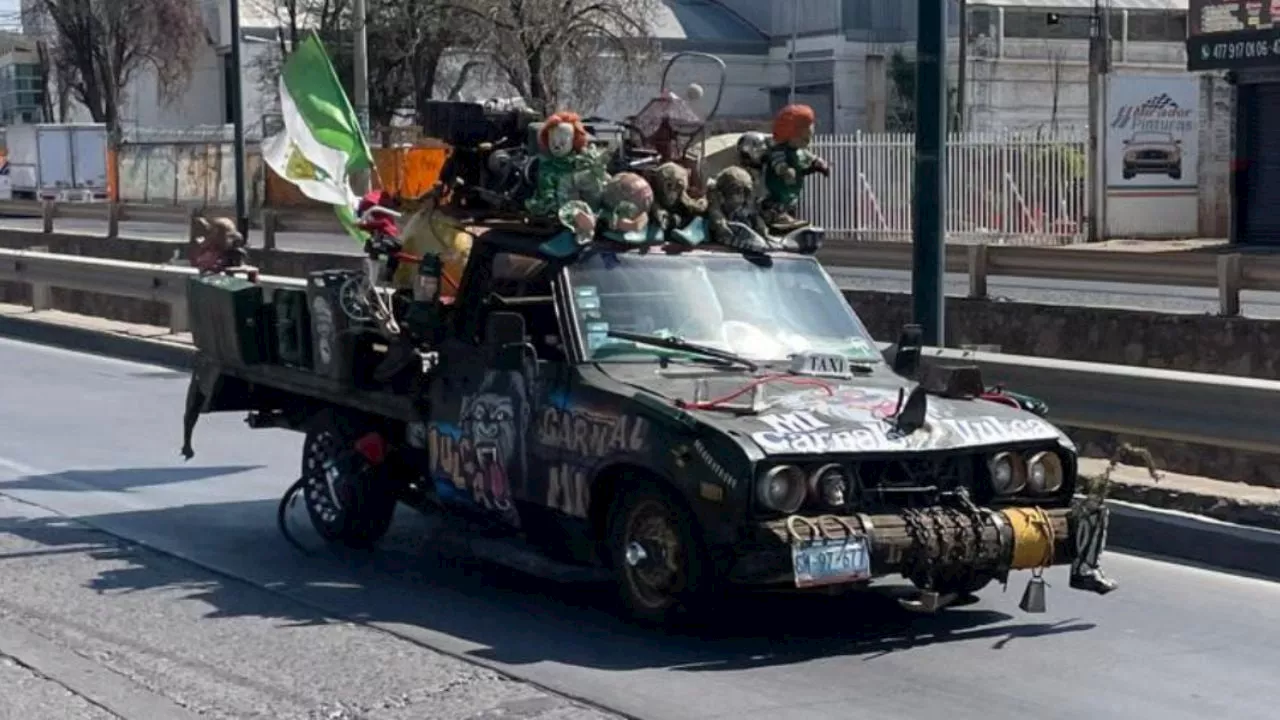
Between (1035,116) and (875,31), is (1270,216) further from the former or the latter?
(875,31)

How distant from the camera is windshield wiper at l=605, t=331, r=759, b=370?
8812 millimetres

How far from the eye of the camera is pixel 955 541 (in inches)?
313

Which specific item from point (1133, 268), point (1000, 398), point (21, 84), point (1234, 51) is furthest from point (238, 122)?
point (21, 84)

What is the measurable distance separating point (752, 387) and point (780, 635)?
100 cm

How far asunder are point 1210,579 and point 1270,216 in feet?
96.9

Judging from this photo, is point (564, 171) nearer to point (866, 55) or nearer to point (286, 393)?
point (286, 393)

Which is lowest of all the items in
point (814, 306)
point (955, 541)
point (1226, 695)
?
point (1226, 695)

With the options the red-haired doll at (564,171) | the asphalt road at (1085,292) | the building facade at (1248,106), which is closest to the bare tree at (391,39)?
the building facade at (1248,106)

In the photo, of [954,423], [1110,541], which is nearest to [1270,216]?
[1110,541]

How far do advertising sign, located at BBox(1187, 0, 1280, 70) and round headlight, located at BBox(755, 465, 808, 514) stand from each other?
31.2 m

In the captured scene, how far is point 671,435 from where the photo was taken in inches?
311

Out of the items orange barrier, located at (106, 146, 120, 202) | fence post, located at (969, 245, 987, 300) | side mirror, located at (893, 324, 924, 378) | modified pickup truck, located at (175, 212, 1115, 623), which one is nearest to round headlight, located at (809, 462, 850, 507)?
modified pickup truck, located at (175, 212, 1115, 623)

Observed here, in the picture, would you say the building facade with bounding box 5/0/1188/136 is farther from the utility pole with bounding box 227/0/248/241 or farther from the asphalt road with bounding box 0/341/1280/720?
the asphalt road with bounding box 0/341/1280/720

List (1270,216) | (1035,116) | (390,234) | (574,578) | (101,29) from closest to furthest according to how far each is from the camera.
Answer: (574,578) < (390,234) < (1270,216) < (1035,116) < (101,29)
